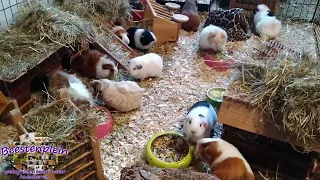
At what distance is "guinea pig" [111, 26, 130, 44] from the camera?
312cm

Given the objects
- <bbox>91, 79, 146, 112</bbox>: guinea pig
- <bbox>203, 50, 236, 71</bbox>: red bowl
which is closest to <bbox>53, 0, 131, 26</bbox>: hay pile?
<bbox>91, 79, 146, 112</bbox>: guinea pig

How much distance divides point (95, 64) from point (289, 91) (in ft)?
5.62

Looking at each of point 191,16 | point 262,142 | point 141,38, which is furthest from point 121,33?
point 262,142

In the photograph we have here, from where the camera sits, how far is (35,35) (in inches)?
90.5

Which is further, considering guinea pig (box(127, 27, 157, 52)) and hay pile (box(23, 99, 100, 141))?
guinea pig (box(127, 27, 157, 52))

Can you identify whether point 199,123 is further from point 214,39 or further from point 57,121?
point 214,39

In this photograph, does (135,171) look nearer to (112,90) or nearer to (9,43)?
(112,90)

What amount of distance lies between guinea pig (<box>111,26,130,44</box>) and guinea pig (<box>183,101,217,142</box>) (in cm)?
133

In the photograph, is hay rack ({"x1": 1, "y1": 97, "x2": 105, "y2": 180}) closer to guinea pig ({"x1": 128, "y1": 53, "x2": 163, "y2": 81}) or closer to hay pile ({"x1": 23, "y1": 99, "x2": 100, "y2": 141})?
hay pile ({"x1": 23, "y1": 99, "x2": 100, "y2": 141})

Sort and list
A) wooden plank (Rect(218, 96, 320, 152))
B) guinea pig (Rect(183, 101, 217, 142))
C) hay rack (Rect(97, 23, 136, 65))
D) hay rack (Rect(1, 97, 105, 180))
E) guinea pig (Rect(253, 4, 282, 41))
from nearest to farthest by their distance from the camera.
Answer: hay rack (Rect(1, 97, 105, 180)) → wooden plank (Rect(218, 96, 320, 152)) → guinea pig (Rect(183, 101, 217, 142)) → hay rack (Rect(97, 23, 136, 65)) → guinea pig (Rect(253, 4, 282, 41))

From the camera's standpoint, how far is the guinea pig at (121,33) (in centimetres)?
312

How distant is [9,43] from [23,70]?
14.1 inches

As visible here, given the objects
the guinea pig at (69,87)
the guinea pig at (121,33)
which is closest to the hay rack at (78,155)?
the guinea pig at (69,87)

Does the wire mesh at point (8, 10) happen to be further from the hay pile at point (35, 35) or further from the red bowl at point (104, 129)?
the red bowl at point (104, 129)
